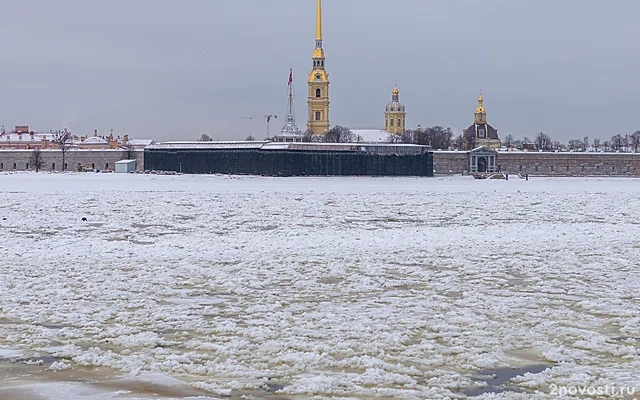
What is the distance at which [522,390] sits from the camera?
6355mm

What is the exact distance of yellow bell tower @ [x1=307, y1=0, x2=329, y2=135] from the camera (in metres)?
144

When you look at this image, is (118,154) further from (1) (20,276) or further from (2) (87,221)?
(1) (20,276)

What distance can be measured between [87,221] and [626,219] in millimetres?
14019

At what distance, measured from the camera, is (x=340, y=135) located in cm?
13400

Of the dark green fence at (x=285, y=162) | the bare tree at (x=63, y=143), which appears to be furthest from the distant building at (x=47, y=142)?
the dark green fence at (x=285, y=162)

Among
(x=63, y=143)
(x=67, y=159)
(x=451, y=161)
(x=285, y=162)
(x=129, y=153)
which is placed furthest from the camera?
(x=451, y=161)

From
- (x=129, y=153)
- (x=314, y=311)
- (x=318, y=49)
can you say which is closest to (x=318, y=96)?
(x=318, y=49)

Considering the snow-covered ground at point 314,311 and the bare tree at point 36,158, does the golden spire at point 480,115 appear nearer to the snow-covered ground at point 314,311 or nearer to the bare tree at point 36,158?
the bare tree at point 36,158

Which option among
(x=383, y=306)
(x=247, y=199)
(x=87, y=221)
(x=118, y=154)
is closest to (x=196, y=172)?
(x=118, y=154)

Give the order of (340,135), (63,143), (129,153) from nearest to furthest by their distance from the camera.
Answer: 1. (63,143)
2. (129,153)
3. (340,135)

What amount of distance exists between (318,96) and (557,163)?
43755 millimetres

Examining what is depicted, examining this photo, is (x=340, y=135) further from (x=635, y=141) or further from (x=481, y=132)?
(x=635, y=141)

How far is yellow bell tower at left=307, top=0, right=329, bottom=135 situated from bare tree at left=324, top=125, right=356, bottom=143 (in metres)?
3.67

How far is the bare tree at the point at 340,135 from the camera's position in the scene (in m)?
131
